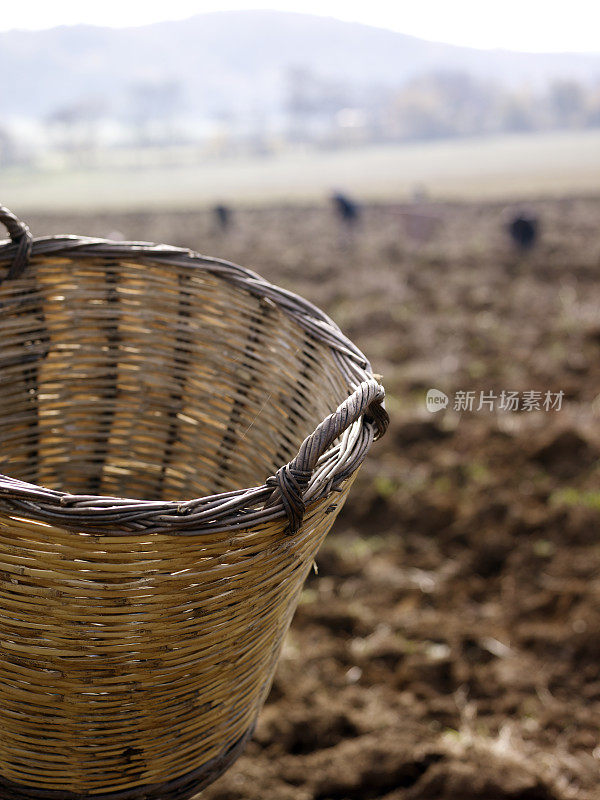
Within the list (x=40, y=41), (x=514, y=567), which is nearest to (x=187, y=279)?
(x=514, y=567)

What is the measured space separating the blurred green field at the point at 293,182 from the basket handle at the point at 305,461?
11624 millimetres

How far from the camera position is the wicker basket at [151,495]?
67 cm

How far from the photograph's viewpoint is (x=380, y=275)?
5.85 m

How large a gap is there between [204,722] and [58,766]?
167mm

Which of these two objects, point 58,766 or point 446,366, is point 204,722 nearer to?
point 58,766

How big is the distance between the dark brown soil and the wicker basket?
1.96 ft

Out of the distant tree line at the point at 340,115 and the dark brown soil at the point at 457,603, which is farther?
the distant tree line at the point at 340,115

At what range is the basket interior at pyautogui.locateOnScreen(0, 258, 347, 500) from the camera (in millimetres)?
1154

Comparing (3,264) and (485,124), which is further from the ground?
(3,264)

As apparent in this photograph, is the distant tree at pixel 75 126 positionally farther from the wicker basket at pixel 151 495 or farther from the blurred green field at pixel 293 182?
the wicker basket at pixel 151 495

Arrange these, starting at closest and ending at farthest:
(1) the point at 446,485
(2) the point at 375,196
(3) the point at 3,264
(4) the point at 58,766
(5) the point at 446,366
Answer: (4) the point at 58,766
(3) the point at 3,264
(1) the point at 446,485
(5) the point at 446,366
(2) the point at 375,196

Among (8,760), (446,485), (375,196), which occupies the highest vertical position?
(8,760)

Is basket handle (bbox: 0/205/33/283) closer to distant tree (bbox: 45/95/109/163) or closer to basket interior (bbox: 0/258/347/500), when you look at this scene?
basket interior (bbox: 0/258/347/500)

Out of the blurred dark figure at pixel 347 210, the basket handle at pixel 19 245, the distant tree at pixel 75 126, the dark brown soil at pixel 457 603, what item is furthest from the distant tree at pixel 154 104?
the basket handle at pixel 19 245
